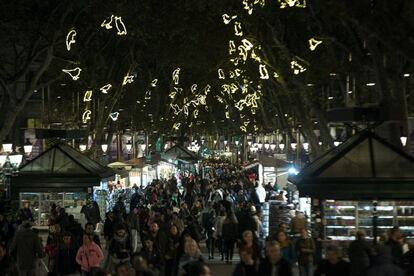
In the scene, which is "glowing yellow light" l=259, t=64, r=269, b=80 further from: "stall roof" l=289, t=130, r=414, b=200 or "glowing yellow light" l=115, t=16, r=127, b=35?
"stall roof" l=289, t=130, r=414, b=200

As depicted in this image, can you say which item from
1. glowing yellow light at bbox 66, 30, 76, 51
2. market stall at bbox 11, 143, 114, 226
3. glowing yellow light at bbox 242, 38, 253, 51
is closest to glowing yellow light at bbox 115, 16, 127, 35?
glowing yellow light at bbox 66, 30, 76, 51

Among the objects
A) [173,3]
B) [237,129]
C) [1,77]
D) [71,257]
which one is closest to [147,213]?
[1,77]

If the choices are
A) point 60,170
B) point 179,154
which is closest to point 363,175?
point 60,170

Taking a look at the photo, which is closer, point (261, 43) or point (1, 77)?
point (1, 77)

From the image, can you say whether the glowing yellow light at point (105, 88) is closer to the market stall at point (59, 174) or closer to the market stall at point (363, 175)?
the market stall at point (59, 174)

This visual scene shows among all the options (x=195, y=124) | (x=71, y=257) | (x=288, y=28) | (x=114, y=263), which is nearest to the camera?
(x=114, y=263)

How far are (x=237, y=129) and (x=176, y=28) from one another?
70315 mm

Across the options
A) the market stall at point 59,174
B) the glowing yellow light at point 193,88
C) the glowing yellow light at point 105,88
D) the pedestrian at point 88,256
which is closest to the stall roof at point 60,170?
the market stall at point 59,174

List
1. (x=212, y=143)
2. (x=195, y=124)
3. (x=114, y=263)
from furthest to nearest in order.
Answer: (x=212, y=143) < (x=195, y=124) < (x=114, y=263)

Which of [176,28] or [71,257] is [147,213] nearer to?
[71,257]

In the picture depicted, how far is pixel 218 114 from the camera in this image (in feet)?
379

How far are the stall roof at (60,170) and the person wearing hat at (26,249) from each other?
719 centimetres

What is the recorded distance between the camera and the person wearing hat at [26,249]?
15.2 meters

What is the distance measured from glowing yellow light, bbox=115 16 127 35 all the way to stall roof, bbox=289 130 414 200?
14258mm
